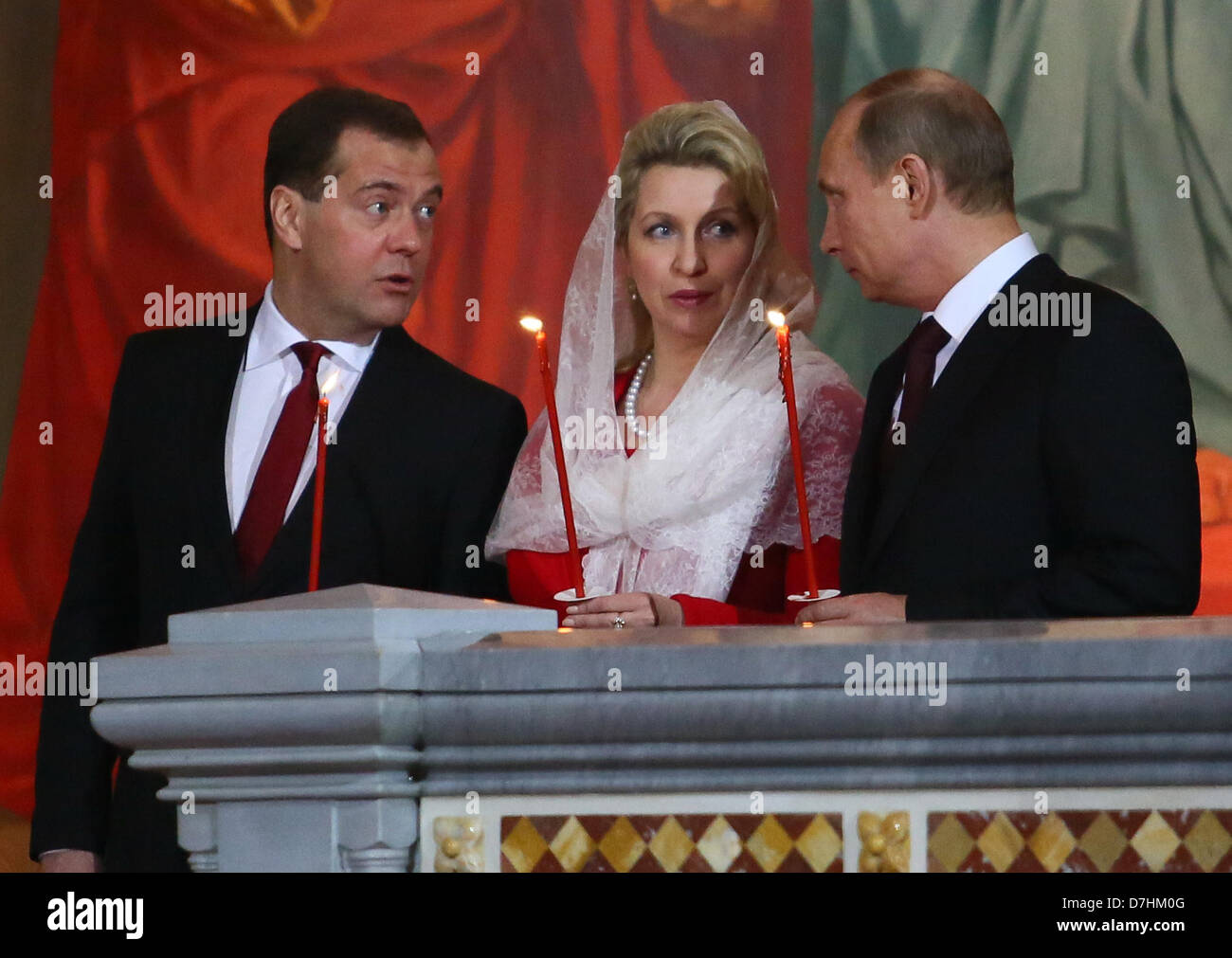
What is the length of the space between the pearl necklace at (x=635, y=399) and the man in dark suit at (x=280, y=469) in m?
0.20

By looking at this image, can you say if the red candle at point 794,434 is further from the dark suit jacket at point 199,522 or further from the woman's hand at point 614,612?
the dark suit jacket at point 199,522

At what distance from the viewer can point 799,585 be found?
9.92 ft

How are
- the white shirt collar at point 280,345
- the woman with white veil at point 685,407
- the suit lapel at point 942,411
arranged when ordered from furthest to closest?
the white shirt collar at point 280,345
the woman with white veil at point 685,407
the suit lapel at point 942,411

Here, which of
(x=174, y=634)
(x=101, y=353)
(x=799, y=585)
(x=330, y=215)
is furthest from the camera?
(x=101, y=353)

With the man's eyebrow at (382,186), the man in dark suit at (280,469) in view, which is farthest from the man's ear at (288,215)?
the man's eyebrow at (382,186)

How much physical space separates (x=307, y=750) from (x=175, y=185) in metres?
3.50

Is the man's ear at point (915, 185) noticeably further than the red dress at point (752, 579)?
No

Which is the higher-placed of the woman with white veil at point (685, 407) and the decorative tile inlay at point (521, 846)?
the woman with white veil at point (685, 407)

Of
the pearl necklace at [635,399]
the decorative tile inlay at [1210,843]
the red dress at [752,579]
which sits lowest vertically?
the decorative tile inlay at [1210,843]

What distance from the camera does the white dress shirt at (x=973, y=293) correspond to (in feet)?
8.79

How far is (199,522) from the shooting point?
288 centimetres

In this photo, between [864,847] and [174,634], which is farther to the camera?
[174,634]

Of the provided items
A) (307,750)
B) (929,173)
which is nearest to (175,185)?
(929,173)
